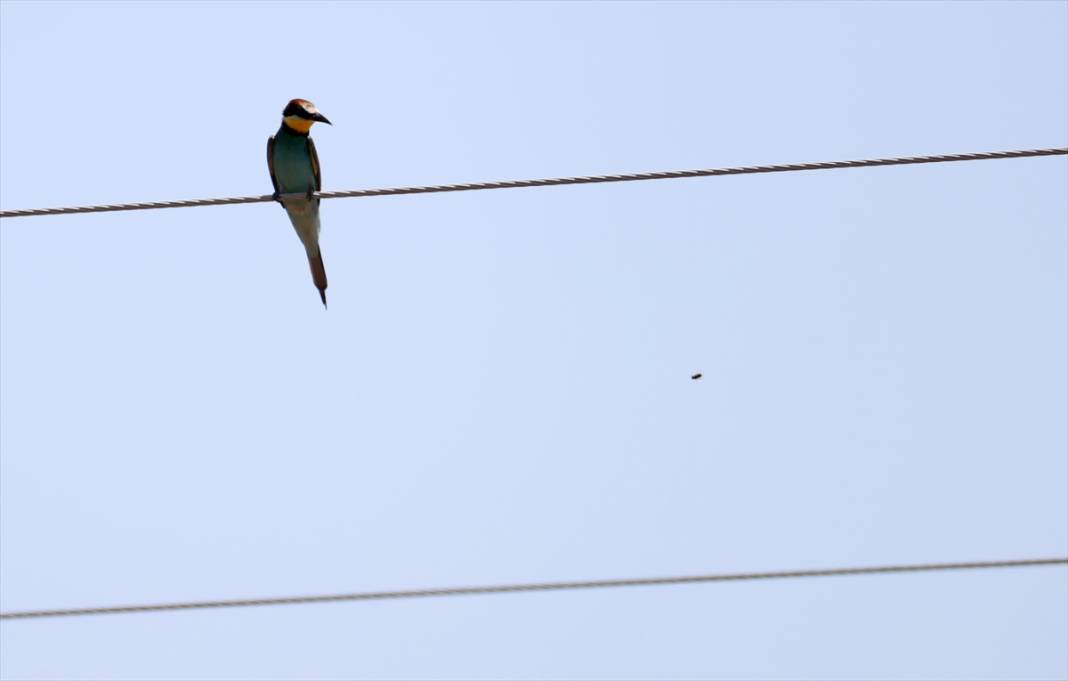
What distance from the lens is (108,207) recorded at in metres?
6.54

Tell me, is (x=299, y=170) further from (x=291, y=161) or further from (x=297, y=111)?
(x=297, y=111)

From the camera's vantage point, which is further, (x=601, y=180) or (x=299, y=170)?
(x=299, y=170)

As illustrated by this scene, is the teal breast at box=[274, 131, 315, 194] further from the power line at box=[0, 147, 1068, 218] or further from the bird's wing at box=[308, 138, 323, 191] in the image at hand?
the power line at box=[0, 147, 1068, 218]

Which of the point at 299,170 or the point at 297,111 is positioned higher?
the point at 297,111

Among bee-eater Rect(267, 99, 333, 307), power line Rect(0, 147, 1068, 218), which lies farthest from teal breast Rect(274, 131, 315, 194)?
power line Rect(0, 147, 1068, 218)

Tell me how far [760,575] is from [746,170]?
132 centimetres

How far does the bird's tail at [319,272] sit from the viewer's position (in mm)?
9984

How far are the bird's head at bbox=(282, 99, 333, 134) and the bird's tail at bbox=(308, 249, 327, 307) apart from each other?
0.62m

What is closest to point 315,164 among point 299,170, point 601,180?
point 299,170

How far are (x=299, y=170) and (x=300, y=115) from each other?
0.28m

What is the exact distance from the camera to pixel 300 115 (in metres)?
9.96

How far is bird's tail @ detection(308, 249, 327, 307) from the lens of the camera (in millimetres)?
9984

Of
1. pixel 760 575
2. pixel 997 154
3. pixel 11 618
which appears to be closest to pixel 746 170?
pixel 997 154

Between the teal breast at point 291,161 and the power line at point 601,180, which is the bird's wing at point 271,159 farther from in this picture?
the power line at point 601,180
